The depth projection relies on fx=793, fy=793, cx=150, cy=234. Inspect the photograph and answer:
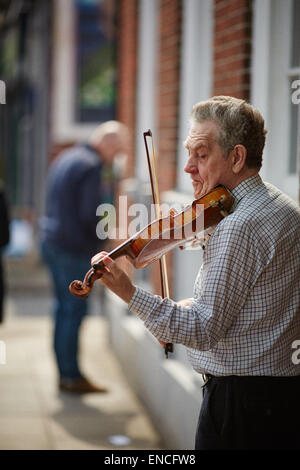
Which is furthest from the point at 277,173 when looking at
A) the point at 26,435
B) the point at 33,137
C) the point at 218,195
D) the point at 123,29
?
the point at 33,137

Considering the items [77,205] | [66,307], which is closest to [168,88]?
[77,205]

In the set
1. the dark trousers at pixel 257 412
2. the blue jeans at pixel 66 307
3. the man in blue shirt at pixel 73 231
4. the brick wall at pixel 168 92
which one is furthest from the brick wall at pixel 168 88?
the dark trousers at pixel 257 412

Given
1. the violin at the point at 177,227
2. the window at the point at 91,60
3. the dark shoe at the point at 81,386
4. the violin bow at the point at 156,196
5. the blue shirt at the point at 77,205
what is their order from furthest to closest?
the window at the point at 91,60, the dark shoe at the point at 81,386, the blue shirt at the point at 77,205, the violin bow at the point at 156,196, the violin at the point at 177,227

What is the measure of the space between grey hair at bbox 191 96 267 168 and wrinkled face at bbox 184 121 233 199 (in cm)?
2

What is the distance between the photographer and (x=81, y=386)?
6.16 metres

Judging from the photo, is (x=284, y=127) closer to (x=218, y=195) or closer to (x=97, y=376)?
(x=218, y=195)

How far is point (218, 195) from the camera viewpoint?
2529mm

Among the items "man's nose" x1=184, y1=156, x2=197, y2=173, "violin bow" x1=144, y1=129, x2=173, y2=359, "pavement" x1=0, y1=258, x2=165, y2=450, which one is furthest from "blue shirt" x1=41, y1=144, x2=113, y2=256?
"man's nose" x1=184, y1=156, x2=197, y2=173

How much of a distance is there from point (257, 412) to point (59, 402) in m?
3.58

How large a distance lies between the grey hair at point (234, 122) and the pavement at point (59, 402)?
2.95 metres

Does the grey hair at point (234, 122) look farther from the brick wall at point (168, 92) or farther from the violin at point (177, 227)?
the brick wall at point (168, 92)

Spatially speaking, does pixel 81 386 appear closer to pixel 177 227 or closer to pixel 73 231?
pixel 73 231

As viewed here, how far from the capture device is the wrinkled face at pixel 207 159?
100.0 inches

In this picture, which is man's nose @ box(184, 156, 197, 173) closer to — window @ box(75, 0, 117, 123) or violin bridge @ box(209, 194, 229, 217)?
violin bridge @ box(209, 194, 229, 217)
